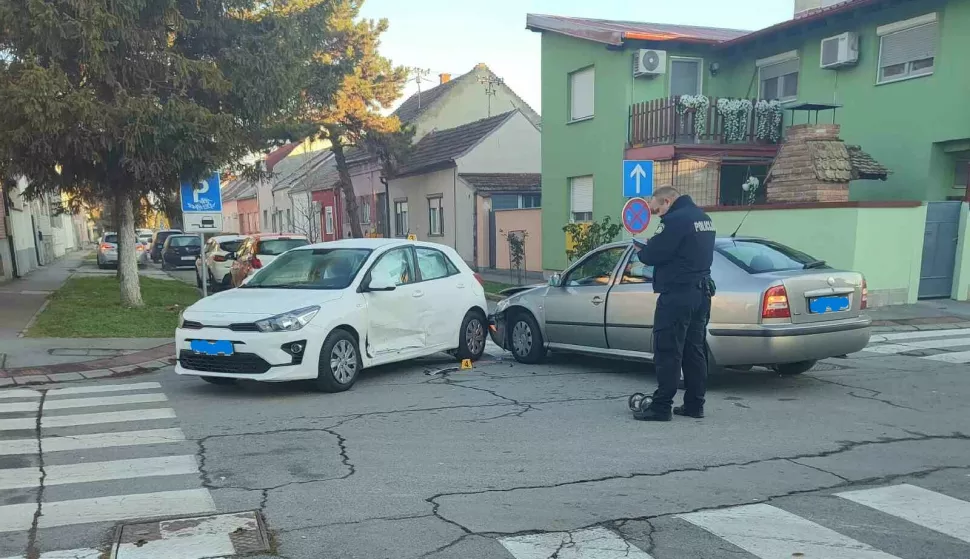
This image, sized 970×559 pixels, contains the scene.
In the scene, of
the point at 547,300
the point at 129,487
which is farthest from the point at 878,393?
the point at 129,487

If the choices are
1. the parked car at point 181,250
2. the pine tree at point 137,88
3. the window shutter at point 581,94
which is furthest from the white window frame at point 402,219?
the pine tree at point 137,88

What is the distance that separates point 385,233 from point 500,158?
901cm

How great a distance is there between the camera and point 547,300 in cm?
877

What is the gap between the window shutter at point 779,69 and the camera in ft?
58.8

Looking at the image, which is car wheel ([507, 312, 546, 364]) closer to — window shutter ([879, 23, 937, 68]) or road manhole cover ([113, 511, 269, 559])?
road manhole cover ([113, 511, 269, 559])

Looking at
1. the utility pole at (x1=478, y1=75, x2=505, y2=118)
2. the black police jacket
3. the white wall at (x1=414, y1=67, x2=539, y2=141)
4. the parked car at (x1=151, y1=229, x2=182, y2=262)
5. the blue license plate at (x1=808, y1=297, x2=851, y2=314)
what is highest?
the utility pole at (x1=478, y1=75, x2=505, y2=118)

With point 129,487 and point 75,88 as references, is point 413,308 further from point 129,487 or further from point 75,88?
point 75,88

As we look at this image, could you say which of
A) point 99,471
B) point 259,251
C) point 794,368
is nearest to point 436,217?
point 259,251

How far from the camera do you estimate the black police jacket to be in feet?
19.3

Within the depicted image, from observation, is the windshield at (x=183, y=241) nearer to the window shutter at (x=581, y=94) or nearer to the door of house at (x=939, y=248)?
the window shutter at (x=581, y=94)

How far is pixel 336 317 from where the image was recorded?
7312 millimetres

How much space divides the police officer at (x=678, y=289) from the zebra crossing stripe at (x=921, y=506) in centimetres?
180

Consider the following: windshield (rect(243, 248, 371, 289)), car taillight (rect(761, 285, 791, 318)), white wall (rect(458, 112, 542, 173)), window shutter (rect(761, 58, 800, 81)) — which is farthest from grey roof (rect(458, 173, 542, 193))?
car taillight (rect(761, 285, 791, 318))

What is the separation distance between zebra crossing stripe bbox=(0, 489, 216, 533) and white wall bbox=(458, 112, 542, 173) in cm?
2218
